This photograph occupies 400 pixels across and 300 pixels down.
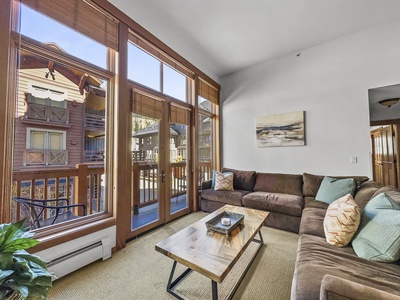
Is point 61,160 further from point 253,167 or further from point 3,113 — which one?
point 253,167

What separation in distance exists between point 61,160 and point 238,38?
137 inches

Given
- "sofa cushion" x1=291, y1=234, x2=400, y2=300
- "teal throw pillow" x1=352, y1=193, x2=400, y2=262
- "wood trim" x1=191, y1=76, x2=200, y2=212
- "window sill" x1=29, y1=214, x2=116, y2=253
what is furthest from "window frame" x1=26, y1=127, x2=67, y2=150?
"teal throw pillow" x1=352, y1=193, x2=400, y2=262

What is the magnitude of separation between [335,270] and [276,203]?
5.82 ft

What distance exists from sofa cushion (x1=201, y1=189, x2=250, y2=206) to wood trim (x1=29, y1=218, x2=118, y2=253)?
1.94 metres

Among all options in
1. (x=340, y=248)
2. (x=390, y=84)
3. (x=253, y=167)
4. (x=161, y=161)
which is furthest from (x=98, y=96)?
(x=390, y=84)

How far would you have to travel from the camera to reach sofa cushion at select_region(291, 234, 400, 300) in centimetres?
104

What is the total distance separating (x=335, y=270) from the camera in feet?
3.87

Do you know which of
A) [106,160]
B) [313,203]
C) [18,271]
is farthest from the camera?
[313,203]

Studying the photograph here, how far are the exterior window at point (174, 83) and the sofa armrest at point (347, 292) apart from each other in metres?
3.18

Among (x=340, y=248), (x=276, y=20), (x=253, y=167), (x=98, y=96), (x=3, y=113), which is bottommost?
(x=340, y=248)

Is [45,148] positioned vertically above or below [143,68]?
below

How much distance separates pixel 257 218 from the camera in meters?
2.13

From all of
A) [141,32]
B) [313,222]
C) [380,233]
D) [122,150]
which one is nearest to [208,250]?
[380,233]

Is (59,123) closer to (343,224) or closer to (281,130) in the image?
(343,224)
